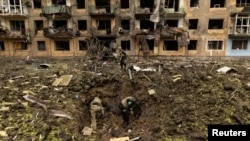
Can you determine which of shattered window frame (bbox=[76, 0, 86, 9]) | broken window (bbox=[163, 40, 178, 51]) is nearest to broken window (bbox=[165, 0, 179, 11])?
broken window (bbox=[163, 40, 178, 51])

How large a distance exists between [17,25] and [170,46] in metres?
21.3

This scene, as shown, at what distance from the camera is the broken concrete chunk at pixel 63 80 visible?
18.0 meters

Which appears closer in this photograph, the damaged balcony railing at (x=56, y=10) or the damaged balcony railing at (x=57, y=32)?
the damaged balcony railing at (x=56, y=10)

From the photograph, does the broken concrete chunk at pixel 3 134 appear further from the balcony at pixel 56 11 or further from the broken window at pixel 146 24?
the broken window at pixel 146 24

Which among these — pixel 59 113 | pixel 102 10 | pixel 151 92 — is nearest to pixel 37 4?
pixel 102 10

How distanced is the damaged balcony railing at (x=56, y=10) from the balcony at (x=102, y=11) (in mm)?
2961

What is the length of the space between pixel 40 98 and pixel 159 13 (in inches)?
765

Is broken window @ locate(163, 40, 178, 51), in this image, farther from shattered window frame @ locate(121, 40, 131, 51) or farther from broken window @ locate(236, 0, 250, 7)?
broken window @ locate(236, 0, 250, 7)

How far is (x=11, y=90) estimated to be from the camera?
55.3 feet

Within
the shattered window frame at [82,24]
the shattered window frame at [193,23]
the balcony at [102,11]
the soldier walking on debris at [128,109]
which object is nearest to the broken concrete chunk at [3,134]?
the soldier walking on debris at [128,109]

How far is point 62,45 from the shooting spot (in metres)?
33.4

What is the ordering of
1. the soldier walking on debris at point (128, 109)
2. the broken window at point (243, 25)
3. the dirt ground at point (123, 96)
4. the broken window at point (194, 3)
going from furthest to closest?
the broken window at point (194, 3), the broken window at point (243, 25), the soldier walking on debris at point (128, 109), the dirt ground at point (123, 96)

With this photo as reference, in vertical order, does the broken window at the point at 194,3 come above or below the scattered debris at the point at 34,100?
above

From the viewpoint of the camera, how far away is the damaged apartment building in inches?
1192
